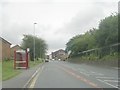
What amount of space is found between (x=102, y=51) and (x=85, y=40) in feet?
175

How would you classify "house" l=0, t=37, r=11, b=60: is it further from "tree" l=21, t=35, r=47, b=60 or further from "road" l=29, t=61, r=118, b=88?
"road" l=29, t=61, r=118, b=88

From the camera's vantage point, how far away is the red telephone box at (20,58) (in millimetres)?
47938

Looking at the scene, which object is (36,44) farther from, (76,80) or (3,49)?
(76,80)

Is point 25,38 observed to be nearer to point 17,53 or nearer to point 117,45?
point 117,45

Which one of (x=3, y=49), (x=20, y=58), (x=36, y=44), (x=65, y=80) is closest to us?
(x=65, y=80)

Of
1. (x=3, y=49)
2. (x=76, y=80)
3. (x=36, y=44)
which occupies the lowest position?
(x=76, y=80)

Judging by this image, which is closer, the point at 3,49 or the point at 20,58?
the point at 20,58

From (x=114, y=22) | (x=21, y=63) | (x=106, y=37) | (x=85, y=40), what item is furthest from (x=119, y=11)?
(x=85, y=40)

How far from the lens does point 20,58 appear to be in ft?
160

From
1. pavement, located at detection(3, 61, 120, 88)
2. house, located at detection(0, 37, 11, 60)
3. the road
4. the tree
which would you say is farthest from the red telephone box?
the tree

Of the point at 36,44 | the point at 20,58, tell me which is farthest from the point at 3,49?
the point at 20,58

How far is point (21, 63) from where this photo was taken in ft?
165

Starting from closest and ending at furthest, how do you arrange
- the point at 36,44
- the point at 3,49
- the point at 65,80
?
the point at 65,80 → the point at 3,49 → the point at 36,44

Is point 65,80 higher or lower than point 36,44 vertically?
lower
